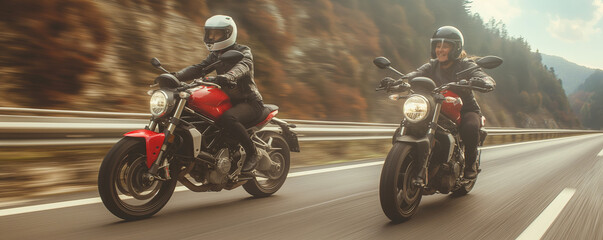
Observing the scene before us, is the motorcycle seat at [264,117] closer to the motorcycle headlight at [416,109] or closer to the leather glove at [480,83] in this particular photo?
the motorcycle headlight at [416,109]

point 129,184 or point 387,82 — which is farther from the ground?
point 387,82

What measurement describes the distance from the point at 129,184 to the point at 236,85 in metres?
1.39

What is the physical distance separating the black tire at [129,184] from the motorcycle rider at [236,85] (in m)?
0.82

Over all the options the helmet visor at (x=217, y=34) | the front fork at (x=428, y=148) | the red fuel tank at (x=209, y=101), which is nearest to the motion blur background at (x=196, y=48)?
the helmet visor at (x=217, y=34)

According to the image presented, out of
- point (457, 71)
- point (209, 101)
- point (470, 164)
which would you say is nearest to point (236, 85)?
point (209, 101)

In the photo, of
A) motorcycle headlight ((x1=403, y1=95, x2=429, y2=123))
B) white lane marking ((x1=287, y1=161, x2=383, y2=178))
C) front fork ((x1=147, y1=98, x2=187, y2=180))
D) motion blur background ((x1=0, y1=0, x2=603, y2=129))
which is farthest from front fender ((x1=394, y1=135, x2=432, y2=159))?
motion blur background ((x1=0, y1=0, x2=603, y2=129))

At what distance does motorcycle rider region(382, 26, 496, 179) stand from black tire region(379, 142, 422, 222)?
3.65ft

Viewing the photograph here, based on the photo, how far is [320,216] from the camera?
14.9 feet

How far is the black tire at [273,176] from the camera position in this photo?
5.34 meters

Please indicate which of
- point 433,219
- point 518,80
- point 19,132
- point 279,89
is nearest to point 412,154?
point 433,219

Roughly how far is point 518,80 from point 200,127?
93903 millimetres

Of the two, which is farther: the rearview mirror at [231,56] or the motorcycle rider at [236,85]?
the motorcycle rider at [236,85]

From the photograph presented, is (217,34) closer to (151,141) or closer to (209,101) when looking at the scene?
(209,101)

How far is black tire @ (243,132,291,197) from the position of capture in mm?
5340
